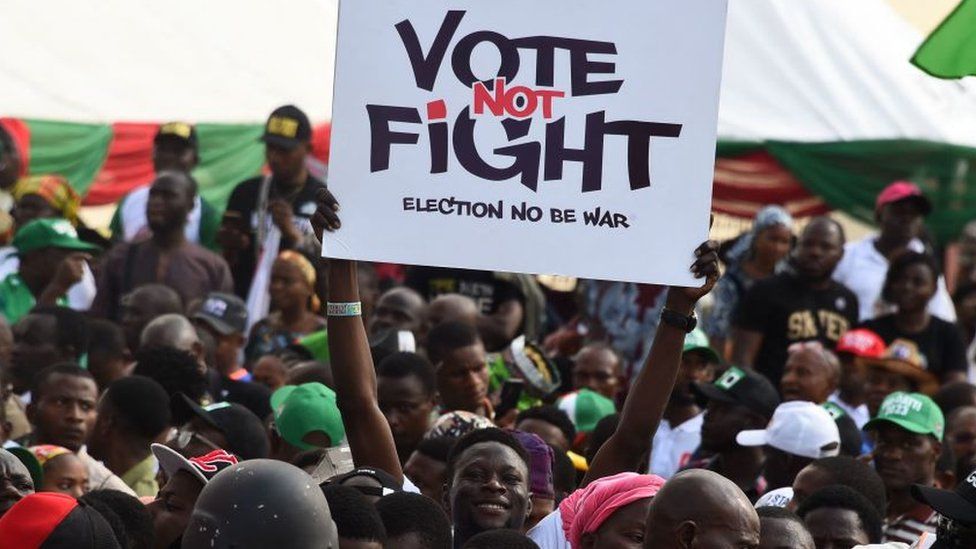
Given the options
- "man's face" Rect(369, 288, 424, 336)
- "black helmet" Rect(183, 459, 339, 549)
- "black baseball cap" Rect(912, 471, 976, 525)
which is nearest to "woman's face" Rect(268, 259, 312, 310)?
"man's face" Rect(369, 288, 424, 336)

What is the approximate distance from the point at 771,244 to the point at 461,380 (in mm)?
4550

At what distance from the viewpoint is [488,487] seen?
6.05 metres

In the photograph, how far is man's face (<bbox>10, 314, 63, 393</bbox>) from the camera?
9.96 metres

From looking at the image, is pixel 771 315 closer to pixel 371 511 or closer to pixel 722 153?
pixel 722 153

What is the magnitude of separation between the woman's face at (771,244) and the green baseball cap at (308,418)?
20.2 feet

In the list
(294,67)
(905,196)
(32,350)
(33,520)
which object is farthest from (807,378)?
(294,67)

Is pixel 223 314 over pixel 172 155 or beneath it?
beneath

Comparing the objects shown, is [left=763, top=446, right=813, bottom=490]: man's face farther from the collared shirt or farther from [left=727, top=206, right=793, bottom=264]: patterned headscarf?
[left=727, top=206, right=793, bottom=264]: patterned headscarf

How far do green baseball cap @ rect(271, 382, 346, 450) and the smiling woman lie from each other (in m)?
1.25

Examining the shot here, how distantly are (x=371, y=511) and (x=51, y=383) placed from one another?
12.7ft

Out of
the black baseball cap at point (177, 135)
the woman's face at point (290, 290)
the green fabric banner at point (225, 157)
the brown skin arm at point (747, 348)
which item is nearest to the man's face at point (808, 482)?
the brown skin arm at point (747, 348)

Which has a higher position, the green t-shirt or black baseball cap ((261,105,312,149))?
black baseball cap ((261,105,312,149))

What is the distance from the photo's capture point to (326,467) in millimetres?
6715

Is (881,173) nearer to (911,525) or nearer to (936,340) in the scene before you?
(936,340)
